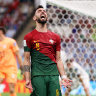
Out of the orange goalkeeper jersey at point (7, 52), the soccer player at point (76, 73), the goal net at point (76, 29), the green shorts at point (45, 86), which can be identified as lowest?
the green shorts at point (45, 86)

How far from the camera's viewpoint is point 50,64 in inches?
161

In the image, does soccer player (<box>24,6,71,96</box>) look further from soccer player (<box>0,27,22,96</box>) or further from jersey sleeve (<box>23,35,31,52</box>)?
soccer player (<box>0,27,22,96</box>)

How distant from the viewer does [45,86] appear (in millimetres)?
4012

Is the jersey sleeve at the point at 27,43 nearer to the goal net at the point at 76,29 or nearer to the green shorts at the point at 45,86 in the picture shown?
the green shorts at the point at 45,86

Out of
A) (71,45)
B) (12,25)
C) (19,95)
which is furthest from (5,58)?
(12,25)

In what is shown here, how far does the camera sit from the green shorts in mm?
3979

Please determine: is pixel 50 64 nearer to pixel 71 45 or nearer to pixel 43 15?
pixel 43 15

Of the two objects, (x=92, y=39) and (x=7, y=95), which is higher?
→ (x=92, y=39)

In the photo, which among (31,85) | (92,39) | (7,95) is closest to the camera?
(31,85)

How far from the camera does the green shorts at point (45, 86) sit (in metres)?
3.98

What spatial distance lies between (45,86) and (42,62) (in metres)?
0.31

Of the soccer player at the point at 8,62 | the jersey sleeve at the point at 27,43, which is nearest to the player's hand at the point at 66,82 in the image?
the jersey sleeve at the point at 27,43

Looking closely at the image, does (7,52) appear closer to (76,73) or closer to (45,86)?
(76,73)

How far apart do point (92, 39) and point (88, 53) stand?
2.36ft
